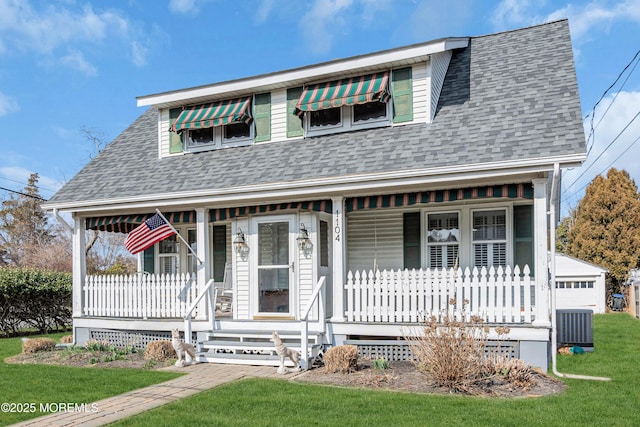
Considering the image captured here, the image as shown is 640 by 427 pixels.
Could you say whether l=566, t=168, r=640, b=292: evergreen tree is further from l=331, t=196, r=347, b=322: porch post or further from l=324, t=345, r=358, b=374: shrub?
l=324, t=345, r=358, b=374: shrub

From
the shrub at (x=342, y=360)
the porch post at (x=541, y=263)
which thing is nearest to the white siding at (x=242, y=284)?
the shrub at (x=342, y=360)

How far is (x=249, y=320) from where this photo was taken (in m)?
9.48

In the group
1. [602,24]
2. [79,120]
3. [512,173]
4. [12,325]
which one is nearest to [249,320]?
[512,173]

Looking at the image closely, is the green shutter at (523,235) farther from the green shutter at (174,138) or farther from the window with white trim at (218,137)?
the green shutter at (174,138)

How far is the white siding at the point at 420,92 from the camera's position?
9.65 m

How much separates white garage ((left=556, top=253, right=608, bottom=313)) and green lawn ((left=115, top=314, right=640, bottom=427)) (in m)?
14.5

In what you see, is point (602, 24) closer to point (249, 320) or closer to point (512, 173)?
point (512, 173)

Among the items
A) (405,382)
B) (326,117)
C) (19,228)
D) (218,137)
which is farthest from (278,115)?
(19,228)

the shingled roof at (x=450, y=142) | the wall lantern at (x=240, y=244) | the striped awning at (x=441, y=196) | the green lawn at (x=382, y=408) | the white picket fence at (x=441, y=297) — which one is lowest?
the green lawn at (x=382, y=408)

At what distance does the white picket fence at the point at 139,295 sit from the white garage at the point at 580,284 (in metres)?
15.7

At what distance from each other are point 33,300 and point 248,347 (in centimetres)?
909

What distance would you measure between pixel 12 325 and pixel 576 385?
14217 millimetres

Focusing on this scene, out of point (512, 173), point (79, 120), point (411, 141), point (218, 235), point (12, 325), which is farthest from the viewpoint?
point (79, 120)

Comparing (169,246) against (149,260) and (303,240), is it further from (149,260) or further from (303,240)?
(303,240)
